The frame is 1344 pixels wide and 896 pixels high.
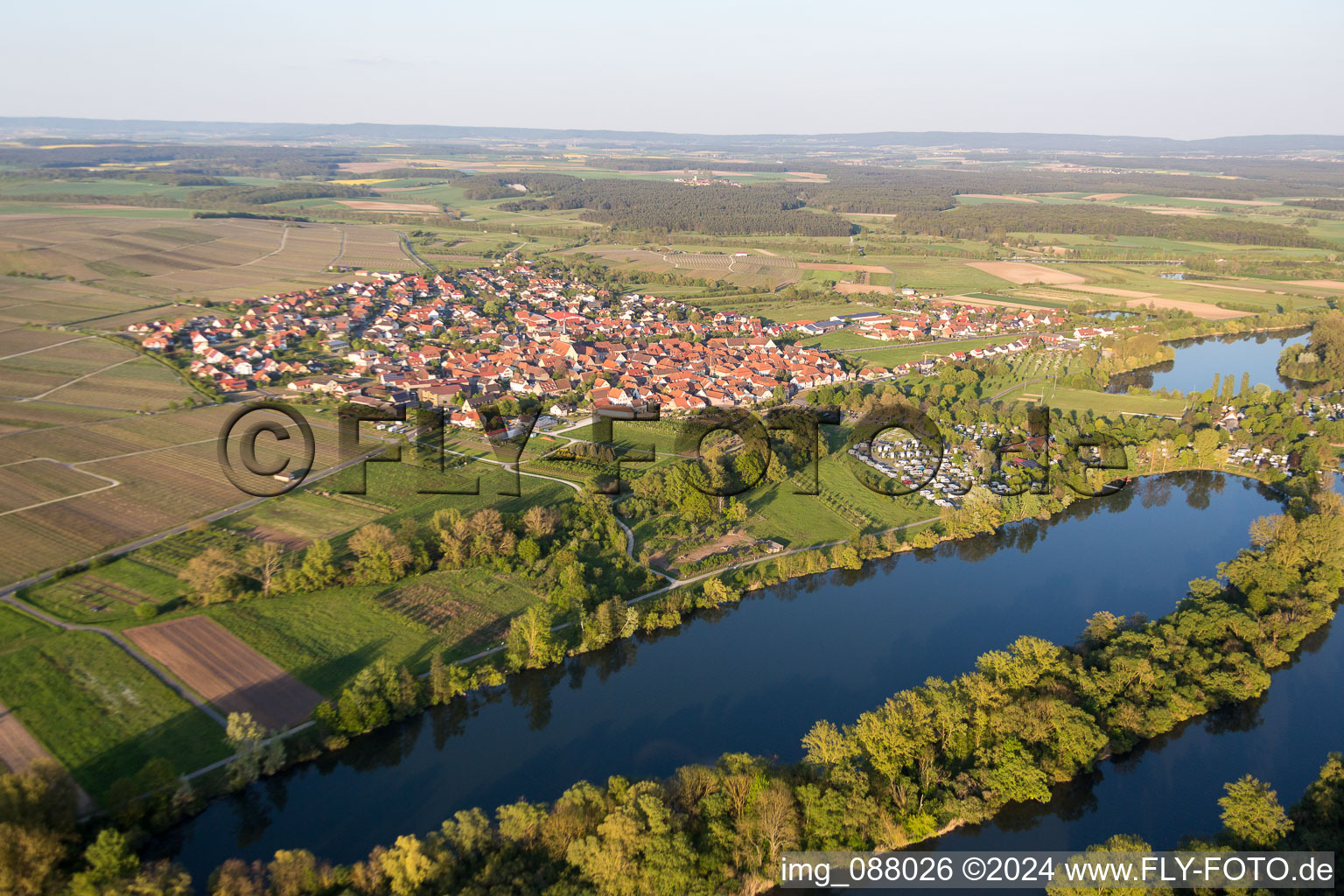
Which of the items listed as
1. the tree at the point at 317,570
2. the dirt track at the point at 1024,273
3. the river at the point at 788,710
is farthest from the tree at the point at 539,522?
the dirt track at the point at 1024,273

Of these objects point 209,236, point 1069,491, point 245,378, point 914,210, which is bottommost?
point 1069,491

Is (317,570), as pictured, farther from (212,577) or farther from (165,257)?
(165,257)

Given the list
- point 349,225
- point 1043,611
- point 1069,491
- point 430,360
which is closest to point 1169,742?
point 1043,611

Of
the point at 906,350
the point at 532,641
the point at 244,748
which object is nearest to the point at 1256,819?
the point at 532,641

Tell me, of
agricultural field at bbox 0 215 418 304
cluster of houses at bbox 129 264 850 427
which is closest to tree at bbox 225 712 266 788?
cluster of houses at bbox 129 264 850 427

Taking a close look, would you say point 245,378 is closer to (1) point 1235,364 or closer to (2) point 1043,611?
(2) point 1043,611

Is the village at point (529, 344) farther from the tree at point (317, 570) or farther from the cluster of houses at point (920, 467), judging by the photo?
the tree at point (317, 570)
